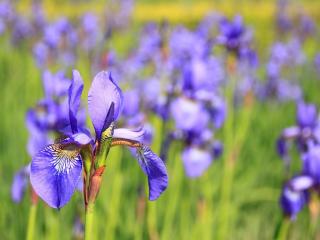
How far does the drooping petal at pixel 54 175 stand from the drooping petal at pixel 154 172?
13 cm

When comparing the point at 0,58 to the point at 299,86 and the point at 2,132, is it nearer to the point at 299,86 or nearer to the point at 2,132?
the point at 2,132

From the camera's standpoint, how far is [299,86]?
6.54 meters

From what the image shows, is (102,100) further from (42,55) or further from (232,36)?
(42,55)

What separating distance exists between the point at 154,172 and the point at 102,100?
0.18 m

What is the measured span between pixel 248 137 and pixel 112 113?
3.59 m

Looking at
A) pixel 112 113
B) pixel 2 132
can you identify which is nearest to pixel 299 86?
pixel 2 132

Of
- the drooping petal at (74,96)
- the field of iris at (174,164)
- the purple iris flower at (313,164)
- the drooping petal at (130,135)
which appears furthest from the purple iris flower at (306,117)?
the drooping petal at (74,96)

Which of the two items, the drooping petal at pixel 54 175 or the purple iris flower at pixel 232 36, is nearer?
the drooping petal at pixel 54 175

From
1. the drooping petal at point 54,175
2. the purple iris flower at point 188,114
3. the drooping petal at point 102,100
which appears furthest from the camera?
the purple iris flower at point 188,114

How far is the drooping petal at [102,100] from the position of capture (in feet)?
3.50

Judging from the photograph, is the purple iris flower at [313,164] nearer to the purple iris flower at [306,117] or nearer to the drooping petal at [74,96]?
the purple iris flower at [306,117]

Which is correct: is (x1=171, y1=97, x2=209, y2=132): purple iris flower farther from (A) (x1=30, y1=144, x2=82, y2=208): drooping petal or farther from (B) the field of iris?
(A) (x1=30, y1=144, x2=82, y2=208): drooping petal

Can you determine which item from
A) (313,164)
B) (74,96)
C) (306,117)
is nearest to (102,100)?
(74,96)

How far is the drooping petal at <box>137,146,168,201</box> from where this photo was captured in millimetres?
1035
